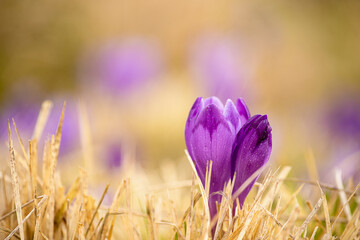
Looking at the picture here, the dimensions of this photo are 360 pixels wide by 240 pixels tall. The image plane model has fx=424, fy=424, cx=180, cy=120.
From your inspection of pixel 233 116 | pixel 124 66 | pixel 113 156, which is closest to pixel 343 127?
pixel 113 156

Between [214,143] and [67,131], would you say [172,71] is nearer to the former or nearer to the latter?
[67,131]

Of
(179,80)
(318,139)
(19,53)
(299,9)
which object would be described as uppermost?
(299,9)

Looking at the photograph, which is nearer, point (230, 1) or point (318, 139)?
point (318, 139)

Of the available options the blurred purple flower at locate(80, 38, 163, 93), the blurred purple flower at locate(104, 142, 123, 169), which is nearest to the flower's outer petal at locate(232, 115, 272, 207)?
the blurred purple flower at locate(104, 142, 123, 169)

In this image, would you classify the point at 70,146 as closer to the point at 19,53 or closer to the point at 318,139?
the point at 318,139

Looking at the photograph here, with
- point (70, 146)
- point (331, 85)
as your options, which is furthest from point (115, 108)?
point (331, 85)

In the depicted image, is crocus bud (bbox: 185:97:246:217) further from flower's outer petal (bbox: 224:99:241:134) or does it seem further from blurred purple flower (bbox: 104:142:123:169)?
blurred purple flower (bbox: 104:142:123:169)

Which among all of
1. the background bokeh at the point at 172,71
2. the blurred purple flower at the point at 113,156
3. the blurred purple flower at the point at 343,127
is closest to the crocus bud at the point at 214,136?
the background bokeh at the point at 172,71
